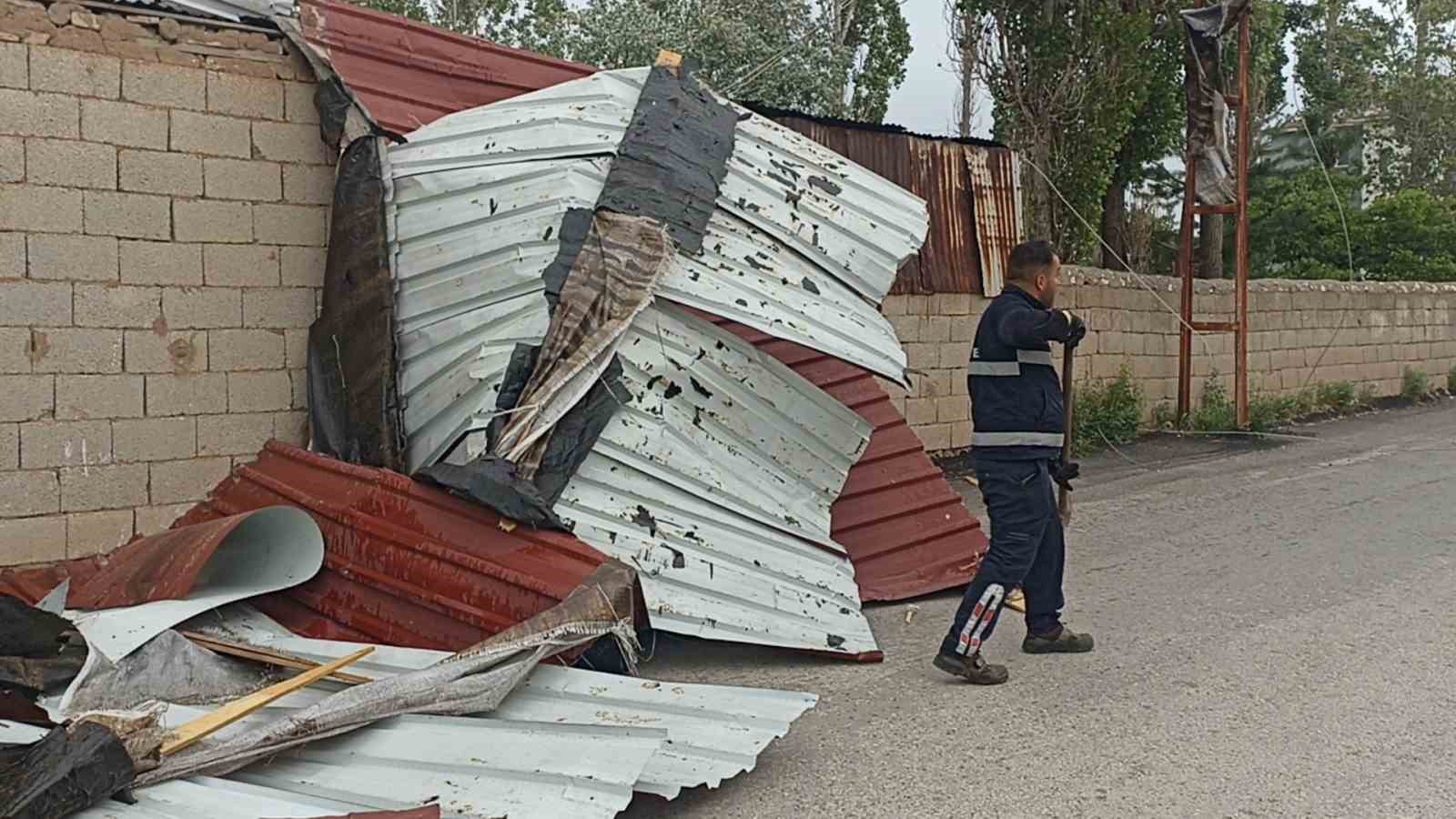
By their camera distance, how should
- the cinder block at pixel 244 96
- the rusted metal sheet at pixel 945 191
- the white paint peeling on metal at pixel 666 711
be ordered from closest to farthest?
the white paint peeling on metal at pixel 666 711
the cinder block at pixel 244 96
the rusted metal sheet at pixel 945 191

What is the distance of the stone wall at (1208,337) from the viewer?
10.3 meters

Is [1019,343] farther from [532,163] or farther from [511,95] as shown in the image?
[511,95]

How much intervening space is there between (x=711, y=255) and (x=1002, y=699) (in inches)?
87.6

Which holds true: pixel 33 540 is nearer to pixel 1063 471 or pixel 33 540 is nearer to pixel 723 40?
pixel 1063 471

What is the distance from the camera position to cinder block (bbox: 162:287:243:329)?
611 centimetres

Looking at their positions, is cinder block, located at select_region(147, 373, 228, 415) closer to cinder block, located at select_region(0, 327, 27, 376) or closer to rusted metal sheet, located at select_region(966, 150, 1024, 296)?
cinder block, located at select_region(0, 327, 27, 376)

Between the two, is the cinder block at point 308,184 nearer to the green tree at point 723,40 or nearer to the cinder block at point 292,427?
the cinder block at point 292,427

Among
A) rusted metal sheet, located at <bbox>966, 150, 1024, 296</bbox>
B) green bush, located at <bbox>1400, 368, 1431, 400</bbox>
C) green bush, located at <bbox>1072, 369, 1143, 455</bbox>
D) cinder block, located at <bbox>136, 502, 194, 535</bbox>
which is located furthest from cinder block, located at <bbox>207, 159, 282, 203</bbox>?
green bush, located at <bbox>1400, 368, 1431, 400</bbox>

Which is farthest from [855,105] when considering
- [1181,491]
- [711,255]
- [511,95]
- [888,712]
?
[888,712]

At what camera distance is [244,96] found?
6.31 m

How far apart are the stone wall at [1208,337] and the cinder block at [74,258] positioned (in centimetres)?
491

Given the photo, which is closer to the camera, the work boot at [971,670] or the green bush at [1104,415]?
the work boot at [971,670]

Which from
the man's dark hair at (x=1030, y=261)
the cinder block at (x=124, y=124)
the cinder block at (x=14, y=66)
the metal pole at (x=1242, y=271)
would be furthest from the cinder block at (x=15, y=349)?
the metal pole at (x=1242, y=271)

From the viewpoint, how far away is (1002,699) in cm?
Result: 488
